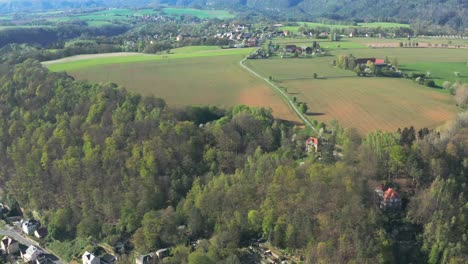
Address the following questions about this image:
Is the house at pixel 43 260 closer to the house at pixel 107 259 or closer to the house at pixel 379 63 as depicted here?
the house at pixel 107 259

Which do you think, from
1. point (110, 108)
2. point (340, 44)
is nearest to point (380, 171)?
point (110, 108)

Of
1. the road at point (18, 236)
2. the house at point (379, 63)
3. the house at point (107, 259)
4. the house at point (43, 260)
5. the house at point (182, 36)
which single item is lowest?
the road at point (18, 236)

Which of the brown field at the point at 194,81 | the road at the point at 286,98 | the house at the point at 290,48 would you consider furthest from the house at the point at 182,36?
the road at the point at 286,98

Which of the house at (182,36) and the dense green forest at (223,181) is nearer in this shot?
the dense green forest at (223,181)

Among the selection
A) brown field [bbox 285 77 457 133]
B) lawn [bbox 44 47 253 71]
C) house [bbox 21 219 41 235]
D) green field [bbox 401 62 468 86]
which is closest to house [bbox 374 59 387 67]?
green field [bbox 401 62 468 86]

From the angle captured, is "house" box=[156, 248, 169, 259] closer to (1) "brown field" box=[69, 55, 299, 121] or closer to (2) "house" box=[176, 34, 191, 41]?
(1) "brown field" box=[69, 55, 299, 121]

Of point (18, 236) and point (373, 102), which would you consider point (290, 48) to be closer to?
point (373, 102)
